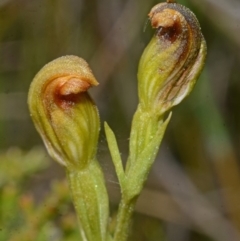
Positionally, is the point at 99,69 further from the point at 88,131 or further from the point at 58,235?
the point at 88,131

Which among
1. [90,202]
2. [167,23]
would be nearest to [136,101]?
[90,202]

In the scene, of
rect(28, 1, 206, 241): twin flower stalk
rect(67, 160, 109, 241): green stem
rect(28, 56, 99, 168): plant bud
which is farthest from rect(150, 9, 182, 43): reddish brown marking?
rect(67, 160, 109, 241): green stem

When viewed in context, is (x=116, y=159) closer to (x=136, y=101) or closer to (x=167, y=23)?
(x=167, y=23)

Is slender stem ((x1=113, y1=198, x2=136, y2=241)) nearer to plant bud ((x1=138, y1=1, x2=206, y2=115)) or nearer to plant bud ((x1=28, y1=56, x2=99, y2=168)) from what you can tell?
plant bud ((x1=28, y1=56, x2=99, y2=168))

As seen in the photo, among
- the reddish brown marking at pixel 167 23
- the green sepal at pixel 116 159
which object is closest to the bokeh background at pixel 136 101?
the green sepal at pixel 116 159

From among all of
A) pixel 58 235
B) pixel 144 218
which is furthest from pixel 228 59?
pixel 58 235

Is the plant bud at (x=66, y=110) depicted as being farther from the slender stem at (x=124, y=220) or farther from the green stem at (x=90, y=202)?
the slender stem at (x=124, y=220)

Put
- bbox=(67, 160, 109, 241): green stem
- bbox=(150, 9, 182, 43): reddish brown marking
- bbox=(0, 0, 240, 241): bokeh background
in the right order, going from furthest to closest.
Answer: bbox=(0, 0, 240, 241): bokeh background < bbox=(67, 160, 109, 241): green stem < bbox=(150, 9, 182, 43): reddish brown marking
